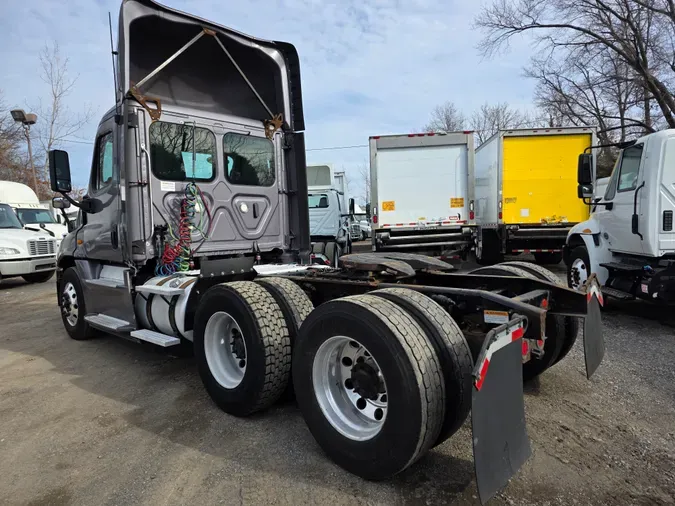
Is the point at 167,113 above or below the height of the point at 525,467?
above

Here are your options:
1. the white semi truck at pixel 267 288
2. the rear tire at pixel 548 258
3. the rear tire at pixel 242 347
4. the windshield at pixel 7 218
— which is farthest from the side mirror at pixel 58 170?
the rear tire at pixel 548 258

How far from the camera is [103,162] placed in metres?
5.56

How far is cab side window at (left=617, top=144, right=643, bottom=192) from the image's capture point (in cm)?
639

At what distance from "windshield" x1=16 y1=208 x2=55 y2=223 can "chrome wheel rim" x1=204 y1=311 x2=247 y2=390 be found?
14897 mm

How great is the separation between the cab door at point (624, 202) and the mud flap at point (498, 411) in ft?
15.6

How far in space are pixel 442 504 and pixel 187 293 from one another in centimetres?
298

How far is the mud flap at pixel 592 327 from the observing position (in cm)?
327

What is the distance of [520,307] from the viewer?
279 centimetres

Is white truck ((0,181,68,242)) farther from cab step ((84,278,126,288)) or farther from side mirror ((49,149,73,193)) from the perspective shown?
side mirror ((49,149,73,193))

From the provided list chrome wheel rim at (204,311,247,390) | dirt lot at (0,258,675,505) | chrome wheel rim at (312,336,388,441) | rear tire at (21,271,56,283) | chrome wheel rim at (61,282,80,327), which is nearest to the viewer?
dirt lot at (0,258,675,505)

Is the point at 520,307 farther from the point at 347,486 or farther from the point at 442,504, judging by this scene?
the point at 347,486

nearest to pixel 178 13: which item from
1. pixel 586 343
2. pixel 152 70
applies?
pixel 152 70

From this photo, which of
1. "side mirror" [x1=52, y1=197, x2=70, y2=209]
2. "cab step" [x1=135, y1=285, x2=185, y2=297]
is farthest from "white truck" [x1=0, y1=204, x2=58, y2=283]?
"cab step" [x1=135, y1=285, x2=185, y2=297]

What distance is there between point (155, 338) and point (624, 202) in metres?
6.45
